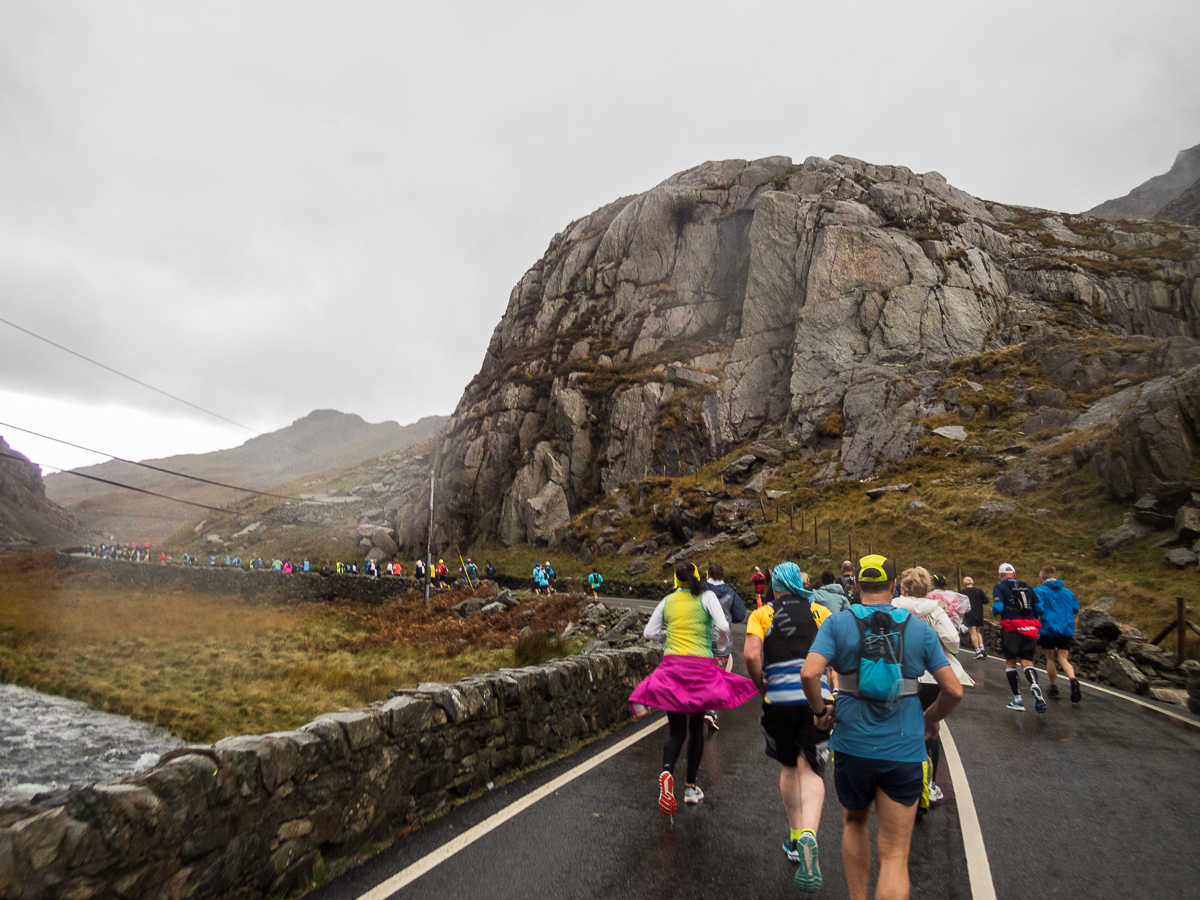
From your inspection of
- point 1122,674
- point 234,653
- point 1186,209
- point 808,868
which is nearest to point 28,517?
point 234,653

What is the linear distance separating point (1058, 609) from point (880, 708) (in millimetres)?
9038

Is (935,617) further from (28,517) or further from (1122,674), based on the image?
(28,517)

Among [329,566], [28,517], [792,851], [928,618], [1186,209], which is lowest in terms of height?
[329,566]

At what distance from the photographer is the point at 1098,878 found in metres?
4.21

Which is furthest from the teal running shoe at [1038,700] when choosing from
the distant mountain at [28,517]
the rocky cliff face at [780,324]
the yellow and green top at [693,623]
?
the distant mountain at [28,517]

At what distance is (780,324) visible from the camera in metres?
56.4

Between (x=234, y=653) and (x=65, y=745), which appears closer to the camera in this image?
(x=65, y=745)

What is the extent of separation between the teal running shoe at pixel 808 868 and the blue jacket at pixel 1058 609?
8.56 meters

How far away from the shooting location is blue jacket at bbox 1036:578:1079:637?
995 centimetres

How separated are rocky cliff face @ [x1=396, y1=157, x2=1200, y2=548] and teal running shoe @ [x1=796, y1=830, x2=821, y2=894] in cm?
3892

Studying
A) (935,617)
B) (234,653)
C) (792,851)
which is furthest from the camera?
(234,653)

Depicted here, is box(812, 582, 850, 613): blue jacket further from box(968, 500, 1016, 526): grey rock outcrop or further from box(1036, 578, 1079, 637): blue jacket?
box(968, 500, 1016, 526): grey rock outcrop

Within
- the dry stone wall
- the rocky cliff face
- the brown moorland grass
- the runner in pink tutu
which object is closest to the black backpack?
the runner in pink tutu

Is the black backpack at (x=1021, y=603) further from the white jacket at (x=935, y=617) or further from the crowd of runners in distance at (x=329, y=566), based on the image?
the crowd of runners in distance at (x=329, y=566)
